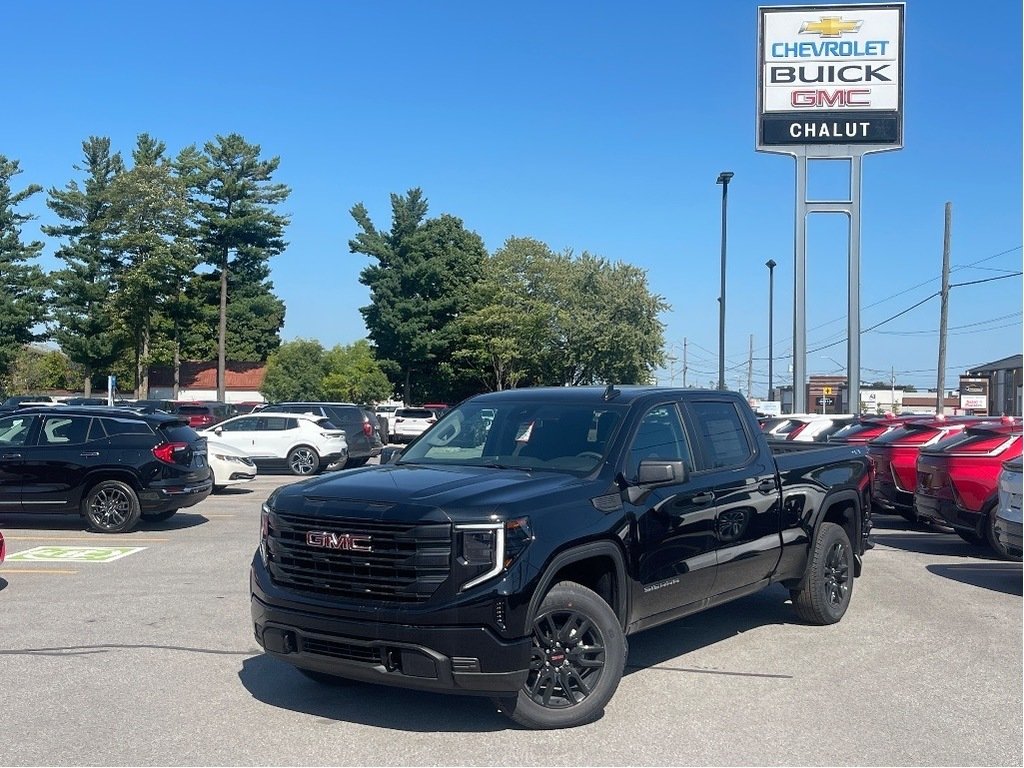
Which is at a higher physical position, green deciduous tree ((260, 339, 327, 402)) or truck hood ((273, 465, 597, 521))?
green deciduous tree ((260, 339, 327, 402))

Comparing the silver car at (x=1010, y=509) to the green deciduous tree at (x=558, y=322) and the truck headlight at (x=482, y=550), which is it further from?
the green deciduous tree at (x=558, y=322)

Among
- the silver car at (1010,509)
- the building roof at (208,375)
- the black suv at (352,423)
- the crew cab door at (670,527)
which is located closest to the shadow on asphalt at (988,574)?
the silver car at (1010,509)

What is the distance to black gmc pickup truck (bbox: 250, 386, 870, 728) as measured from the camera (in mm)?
5520

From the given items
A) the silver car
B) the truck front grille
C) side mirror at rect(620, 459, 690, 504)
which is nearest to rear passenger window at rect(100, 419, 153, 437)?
the truck front grille

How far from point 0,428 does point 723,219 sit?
27620 mm

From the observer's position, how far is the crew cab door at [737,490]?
7.29 meters

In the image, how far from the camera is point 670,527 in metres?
6.66

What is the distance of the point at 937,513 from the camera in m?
13.0

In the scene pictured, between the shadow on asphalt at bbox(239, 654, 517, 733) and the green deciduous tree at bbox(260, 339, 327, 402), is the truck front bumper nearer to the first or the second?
the shadow on asphalt at bbox(239, 654, 517, 733)

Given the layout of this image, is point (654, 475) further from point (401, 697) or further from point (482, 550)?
point (401, 697)

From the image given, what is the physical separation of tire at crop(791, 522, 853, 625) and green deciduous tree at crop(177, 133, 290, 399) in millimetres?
56918

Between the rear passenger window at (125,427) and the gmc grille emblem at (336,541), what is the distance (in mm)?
9221

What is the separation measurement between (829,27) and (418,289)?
130 ft

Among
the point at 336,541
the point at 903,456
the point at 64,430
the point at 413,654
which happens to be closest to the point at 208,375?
the point at 64,430
